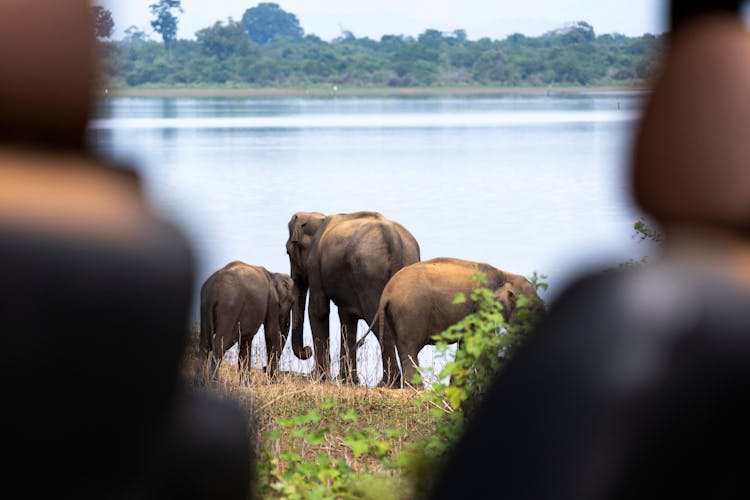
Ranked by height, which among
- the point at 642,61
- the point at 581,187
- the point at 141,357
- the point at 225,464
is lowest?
the point at 581,187

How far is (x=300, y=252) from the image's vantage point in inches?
566

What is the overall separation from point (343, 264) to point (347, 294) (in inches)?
20.4

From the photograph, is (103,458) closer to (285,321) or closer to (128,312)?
(128,312)

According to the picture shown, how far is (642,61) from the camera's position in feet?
2.77

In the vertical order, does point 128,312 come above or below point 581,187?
above

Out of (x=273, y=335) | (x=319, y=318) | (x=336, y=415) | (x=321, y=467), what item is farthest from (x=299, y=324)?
(x=321, y=467)

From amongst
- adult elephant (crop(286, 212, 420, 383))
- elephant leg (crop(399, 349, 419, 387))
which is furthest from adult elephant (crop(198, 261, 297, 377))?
adult elephant (crop(286, 212, 420, 383))

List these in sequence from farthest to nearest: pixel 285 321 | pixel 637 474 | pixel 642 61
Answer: pixel 285 321 < pixel 642 61 < pixel 637 474

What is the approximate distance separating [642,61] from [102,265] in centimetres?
37

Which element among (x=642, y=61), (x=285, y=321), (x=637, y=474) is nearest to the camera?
(x=637, y=474)

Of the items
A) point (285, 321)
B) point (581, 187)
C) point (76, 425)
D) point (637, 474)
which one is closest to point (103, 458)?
point (76, 425)

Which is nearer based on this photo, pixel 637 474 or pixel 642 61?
pixel 637 474

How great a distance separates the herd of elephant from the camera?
10.9 m

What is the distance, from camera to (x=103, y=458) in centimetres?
72
